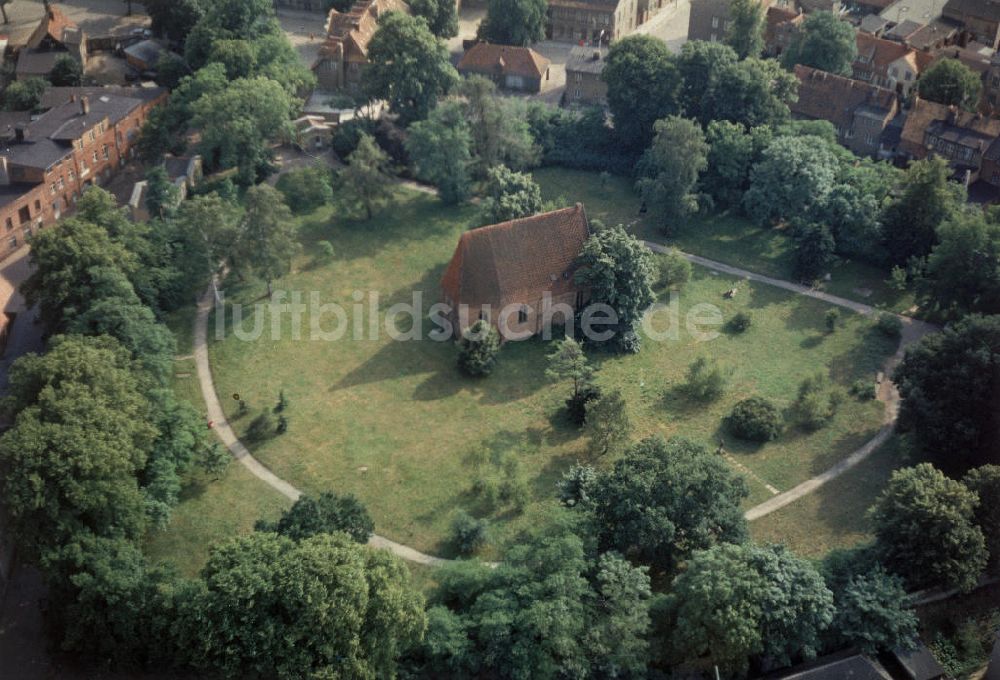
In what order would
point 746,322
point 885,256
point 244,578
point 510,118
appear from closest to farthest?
point 244,578
point 746,322
point 885,256
point 510,118

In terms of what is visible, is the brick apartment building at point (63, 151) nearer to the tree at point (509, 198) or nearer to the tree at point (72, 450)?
the tree at point (72, 450)

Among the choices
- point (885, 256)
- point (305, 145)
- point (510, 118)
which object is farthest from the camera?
point (305, 145)

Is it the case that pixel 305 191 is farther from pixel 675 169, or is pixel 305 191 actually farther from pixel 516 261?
pixel 675 169

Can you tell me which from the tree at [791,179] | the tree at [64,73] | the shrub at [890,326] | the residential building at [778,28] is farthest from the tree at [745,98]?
the tree at [64,73]

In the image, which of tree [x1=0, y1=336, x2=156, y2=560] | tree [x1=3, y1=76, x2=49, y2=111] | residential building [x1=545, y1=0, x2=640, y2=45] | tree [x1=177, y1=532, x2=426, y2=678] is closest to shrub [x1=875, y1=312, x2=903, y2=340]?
tree [x1=177, y1=532, x2=426, y2=678]

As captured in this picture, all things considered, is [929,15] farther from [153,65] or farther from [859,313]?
[153,65]

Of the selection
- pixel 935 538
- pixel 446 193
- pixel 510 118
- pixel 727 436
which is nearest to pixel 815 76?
pixel 510 118
